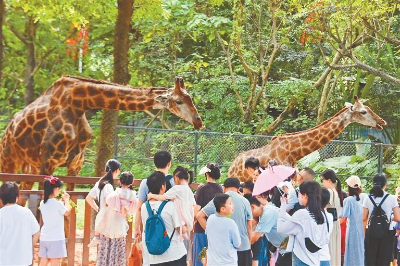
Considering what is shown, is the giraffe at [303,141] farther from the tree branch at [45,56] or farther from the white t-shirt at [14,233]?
the tree branch at [45,56]

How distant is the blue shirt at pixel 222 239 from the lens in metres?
7.45

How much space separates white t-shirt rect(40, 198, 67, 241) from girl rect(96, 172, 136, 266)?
0.56m

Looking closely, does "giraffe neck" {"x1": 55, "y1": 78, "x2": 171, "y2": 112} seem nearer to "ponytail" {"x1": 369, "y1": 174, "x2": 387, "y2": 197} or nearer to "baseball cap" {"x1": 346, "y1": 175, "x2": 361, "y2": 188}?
"baseball cap" {"x1": 346, "y1": 175, "x2": 361, "y2": 188}

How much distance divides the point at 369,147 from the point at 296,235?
40.9 feet

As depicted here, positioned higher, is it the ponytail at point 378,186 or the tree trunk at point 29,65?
the tree trunk at point 29,65

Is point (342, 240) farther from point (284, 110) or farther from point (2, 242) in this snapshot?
point (284, 110)

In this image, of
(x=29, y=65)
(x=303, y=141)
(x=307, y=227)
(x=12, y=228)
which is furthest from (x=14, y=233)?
(x=29, y=65)

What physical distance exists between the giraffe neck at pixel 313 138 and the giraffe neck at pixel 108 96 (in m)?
3.72

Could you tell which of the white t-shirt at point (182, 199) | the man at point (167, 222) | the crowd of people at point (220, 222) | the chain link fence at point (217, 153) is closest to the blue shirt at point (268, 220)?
the crowd of people at point (220, 222)

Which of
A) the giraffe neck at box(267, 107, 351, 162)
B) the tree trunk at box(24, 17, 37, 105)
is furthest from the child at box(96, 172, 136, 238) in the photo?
the tree trunk at box(24, 17, 37, 105)

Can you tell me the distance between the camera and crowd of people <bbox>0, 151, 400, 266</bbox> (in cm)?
732

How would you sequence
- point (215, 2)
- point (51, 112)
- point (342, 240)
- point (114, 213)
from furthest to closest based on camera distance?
point (215, 2) < point (51, 112) < point (342, 240) < point (114, 213)

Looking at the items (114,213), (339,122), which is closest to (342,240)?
(114,213)

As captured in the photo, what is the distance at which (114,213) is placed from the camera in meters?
9.48
